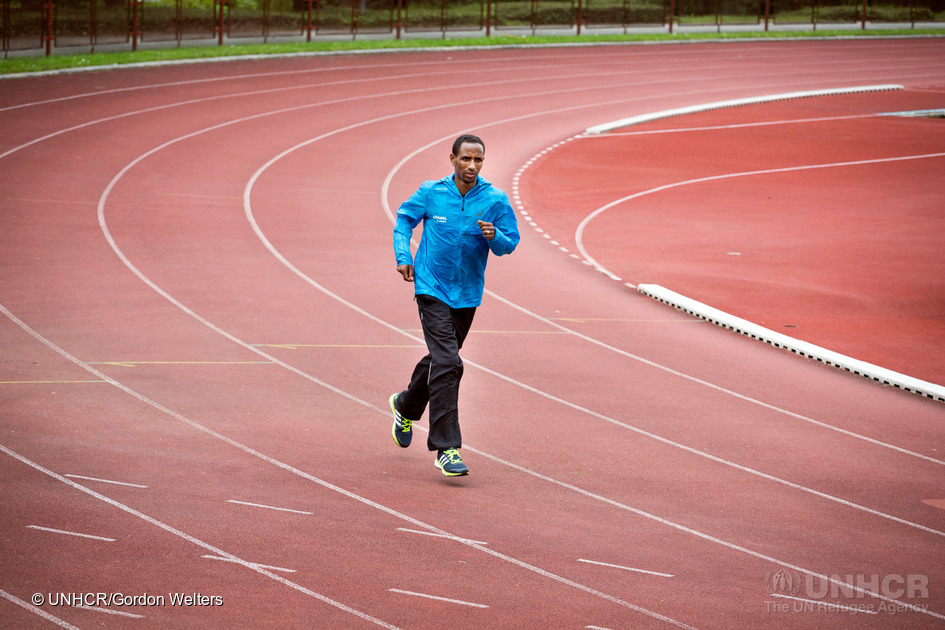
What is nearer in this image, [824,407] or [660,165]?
[824,407]

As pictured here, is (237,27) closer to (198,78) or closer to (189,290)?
(198,78)

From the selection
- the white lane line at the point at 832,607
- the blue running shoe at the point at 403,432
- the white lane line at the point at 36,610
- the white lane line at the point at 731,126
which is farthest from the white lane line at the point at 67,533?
the white lane line at the point at 731,126

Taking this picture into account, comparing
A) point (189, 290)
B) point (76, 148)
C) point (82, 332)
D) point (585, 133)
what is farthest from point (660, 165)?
point (82, 332)

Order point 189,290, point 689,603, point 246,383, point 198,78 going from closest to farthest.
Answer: point 689,603, point 246,383, point 189,290, point 198,78

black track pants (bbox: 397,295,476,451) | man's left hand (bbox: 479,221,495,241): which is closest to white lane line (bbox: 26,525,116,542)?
black track pants (bbox: 397,295,476,451)

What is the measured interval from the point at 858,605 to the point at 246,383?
5.02 metres

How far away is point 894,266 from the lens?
14445 millimetres

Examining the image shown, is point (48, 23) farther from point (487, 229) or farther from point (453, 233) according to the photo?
point (487, 229)

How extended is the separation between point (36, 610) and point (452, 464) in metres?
2.64

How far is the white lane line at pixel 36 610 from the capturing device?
4.77m

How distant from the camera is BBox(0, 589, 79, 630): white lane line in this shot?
15.7 ft

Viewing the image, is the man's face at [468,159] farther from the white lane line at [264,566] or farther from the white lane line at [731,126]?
the white lane line at [731,126]
